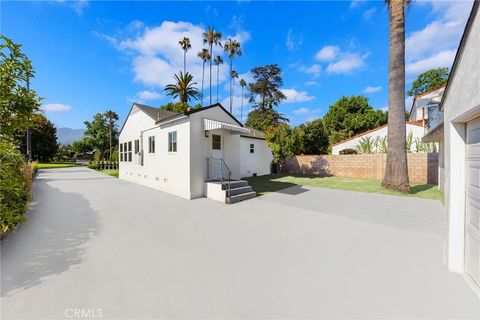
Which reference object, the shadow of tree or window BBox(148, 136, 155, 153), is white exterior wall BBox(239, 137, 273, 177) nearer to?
window BBox(148, 136, 155, 153)

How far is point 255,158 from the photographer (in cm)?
1808

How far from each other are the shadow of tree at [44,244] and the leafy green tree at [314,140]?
18556 millimetres

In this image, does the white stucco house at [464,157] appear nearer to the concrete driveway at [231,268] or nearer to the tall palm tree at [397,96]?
the concrete driveway at [231,268]

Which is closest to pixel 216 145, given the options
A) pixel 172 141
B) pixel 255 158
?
pixel 172 141

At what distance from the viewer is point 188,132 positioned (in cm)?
889

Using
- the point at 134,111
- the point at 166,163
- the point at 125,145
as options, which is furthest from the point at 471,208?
the point at 125,145

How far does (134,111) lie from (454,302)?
1624cm

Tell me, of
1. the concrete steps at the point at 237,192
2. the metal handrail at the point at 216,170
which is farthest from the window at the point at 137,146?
the concrete steps at the point at 237,192

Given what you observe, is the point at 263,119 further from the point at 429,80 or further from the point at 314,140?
the point at 429,80

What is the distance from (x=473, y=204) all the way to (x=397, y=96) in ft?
29.0

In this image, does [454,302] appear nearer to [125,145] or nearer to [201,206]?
[201,206]
